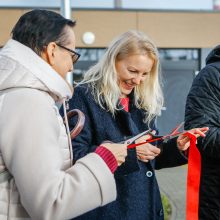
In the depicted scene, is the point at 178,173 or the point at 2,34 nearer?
the point at 178,173

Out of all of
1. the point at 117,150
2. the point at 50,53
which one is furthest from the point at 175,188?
the point at 50,53

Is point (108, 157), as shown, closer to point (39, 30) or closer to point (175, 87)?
point (39, 30)

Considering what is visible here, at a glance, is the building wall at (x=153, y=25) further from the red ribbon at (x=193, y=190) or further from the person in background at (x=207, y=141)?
the red ribbon at (x=193, y=190)

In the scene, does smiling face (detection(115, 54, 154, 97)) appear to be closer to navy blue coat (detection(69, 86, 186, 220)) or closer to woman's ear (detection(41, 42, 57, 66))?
navy blue coat (detection(69, 86, 186, 220))

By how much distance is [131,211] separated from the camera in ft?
7.98

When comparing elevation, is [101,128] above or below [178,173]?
above

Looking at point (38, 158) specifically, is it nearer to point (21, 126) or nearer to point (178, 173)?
point (21, 126)

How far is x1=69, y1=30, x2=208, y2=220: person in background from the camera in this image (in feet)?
7.83

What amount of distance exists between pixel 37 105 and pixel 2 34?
10605 mm

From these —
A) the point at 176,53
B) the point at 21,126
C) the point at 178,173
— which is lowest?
the point at 178,173

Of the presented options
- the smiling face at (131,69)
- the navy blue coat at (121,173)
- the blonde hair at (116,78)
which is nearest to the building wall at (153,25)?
the blonde hair at (116,78)

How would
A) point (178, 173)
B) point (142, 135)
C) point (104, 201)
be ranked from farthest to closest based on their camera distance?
point (178, 173) < point (142, 135) < point (104, 201)

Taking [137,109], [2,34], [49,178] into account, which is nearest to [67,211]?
[49,178]

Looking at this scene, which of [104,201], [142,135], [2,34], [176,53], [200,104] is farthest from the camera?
[176,53]
